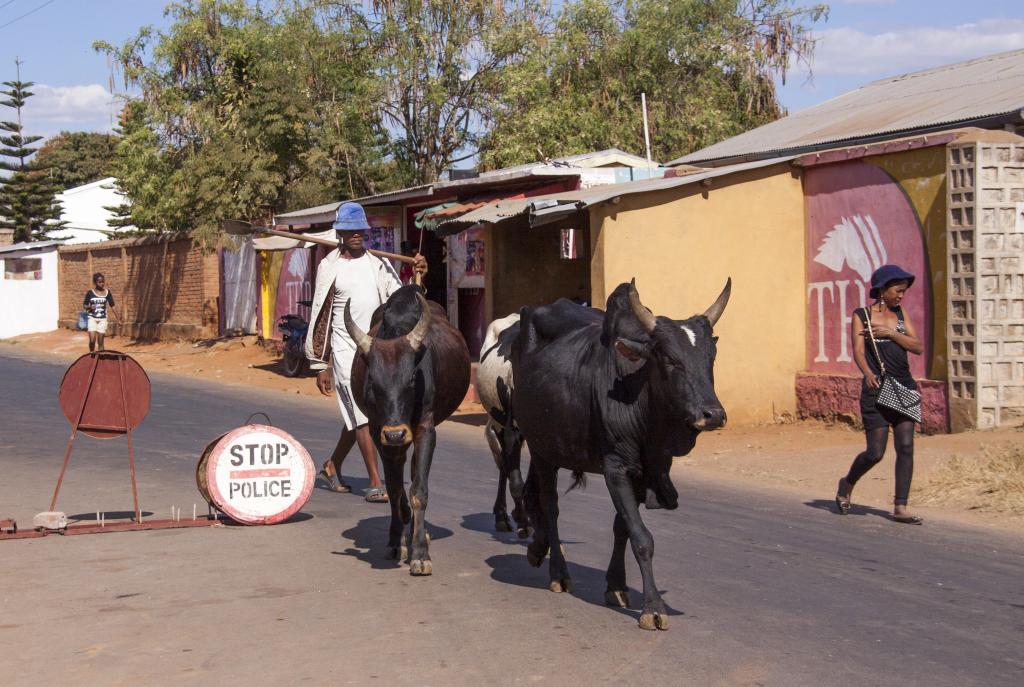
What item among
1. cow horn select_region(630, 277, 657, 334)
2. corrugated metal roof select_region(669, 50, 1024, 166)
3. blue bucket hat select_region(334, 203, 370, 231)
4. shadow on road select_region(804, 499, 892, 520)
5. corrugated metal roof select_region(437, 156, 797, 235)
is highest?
corrugated metal roof select_region(669, 50, 1024, 166)

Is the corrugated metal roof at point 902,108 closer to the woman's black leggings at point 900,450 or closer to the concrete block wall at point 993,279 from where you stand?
the concrete block wall at point 993,279

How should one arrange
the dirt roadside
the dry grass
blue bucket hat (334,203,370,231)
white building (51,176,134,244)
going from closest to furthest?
1. blue bucket hat (334,203,370,231)
2. the dry grass
3. the dirt roadside
4. white building (51,176,134,244)

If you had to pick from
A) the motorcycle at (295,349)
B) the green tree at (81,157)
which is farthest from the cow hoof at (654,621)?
the green tree at (81,157)

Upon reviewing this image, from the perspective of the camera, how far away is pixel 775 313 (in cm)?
1666

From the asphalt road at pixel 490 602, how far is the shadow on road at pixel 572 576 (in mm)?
27

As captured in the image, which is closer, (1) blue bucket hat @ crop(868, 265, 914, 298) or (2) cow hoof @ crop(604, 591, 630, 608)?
(2) cow hoof @ crop(604, 591, 630, 608)

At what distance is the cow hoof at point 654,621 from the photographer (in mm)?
6086

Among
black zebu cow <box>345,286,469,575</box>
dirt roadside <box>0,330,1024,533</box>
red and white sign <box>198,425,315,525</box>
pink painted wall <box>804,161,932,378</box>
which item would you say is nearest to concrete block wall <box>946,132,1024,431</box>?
dirt roadside <box>0,330,1024,533</box>

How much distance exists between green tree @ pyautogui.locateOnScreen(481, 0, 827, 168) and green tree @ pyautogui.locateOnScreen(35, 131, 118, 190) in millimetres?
48512

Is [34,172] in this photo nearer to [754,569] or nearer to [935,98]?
[935,98]

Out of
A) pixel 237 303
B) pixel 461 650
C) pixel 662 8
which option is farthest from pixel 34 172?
pixel 461 650

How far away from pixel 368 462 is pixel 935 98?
12.1m

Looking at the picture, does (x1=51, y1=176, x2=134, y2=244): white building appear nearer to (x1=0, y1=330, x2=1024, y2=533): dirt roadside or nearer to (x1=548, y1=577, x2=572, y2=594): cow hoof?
(x1=0, y1=330, x2=1024, y2=533): dirt roadside

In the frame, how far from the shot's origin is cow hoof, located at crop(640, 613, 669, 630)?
20.0 feet
